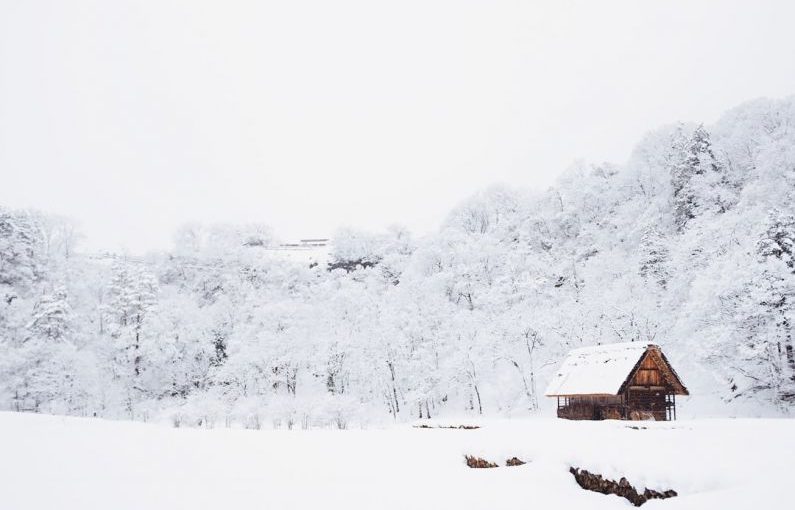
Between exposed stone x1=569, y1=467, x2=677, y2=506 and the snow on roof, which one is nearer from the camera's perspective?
exposed stone x1=569, y1=467, x2=677, y2=506

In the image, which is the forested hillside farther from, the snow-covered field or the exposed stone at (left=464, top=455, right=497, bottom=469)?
the exposed stone at (left=464, top=455, right=497, bottom=469)

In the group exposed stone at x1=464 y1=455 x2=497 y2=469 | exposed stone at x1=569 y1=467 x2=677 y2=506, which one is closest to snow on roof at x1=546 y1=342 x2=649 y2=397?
exposed stone at x1=464 y1=455 x2=497 y2=469

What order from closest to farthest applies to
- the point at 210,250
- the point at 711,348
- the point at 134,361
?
the point at 711,348
the point at 134,361
the point at 210,250

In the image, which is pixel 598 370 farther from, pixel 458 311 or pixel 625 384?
pixel 458 311

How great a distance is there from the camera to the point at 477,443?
15.3 metres

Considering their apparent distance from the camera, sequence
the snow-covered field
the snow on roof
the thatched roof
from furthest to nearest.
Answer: the snow on roof → the thatched roof → the snow-covered field

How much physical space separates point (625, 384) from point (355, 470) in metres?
20.2

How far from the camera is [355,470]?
11.8 m

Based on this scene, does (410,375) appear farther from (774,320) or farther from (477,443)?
(477,443)

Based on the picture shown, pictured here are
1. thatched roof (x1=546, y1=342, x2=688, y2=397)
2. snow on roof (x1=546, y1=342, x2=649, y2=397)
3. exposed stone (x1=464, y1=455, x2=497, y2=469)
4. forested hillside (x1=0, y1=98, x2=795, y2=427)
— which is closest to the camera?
exposed stone (x1=464, y1=455, x2=497, y2=469)

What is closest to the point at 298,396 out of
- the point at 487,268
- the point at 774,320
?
the point at 487,268

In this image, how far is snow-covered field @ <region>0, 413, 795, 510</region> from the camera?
8273 millimetres

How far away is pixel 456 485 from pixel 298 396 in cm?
3684

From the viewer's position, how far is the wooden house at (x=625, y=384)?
1082 inches
